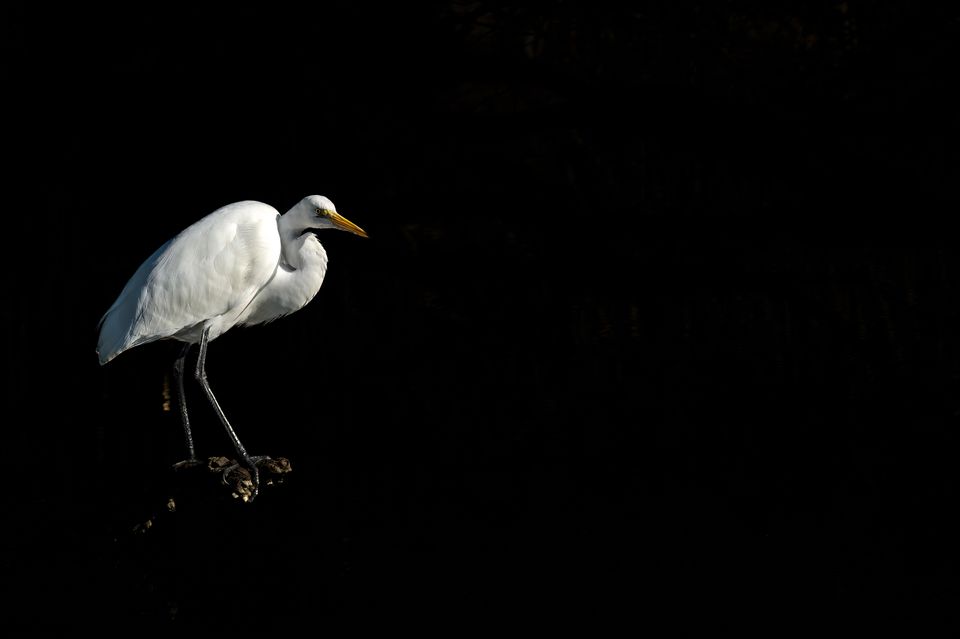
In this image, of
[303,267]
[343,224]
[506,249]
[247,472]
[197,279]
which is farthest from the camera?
[506,249]

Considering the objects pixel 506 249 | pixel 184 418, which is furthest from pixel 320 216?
pixel 506 249

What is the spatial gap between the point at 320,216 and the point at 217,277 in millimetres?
324

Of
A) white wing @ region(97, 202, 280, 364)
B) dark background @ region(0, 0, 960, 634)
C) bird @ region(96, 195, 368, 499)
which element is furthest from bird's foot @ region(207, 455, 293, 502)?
dark background @ region(0, 0, 960, 634)

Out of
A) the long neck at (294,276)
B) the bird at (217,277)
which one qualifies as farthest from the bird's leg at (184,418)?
the long neck at (294,276)

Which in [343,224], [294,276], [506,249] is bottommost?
[506,249]

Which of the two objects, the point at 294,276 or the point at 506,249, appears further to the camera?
the point at 506,249

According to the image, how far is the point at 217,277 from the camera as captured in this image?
2.71m

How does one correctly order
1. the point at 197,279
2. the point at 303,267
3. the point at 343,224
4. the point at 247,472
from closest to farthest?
the point at 247,472 < the point at 343,224 < the point at 197,279 < the point at 303,267

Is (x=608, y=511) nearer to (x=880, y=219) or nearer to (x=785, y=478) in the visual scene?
(x=785, y=478)

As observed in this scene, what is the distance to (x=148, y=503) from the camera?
2193 millimetres

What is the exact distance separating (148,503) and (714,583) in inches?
53.4

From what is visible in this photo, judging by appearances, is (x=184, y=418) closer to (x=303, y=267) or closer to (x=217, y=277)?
(x=217, y=277)

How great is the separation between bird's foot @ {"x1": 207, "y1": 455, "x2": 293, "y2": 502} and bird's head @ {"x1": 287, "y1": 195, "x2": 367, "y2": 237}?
0.60 m

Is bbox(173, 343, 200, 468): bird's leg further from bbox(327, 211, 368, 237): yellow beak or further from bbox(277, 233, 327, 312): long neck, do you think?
bbox(327, 211, 368, 237): yellow beak
